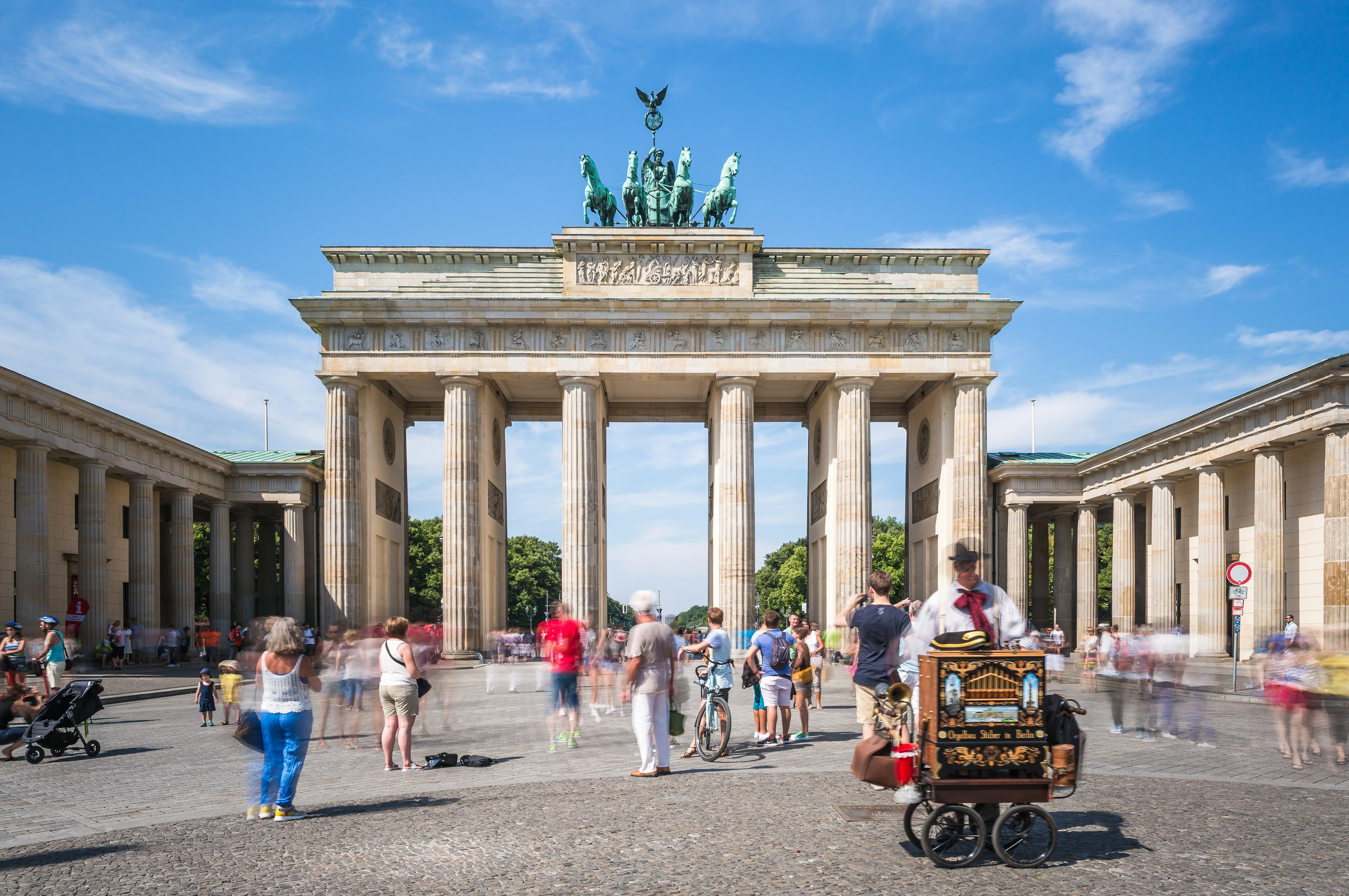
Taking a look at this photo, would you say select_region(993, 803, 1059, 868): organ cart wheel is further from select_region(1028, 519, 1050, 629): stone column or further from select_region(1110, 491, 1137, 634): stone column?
select_region(1028, 519, 1050, 629): stone column

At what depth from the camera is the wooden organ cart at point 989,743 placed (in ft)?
23.5

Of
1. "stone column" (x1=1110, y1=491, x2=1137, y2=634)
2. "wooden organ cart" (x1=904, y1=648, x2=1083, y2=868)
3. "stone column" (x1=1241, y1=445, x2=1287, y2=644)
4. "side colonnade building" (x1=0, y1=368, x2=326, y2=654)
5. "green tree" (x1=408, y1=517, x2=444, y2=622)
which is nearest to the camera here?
"wooden organ cart" (x1=904, y1=648, x2=1083, y2=868)

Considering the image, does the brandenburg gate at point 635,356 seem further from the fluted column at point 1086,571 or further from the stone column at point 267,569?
the stone column at point 267,569

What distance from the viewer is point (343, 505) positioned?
38844 millimetres

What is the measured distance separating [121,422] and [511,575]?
6332 cm

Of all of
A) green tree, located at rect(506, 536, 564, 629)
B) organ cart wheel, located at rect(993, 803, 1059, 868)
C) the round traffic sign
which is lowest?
green tree, located at rect(506, 536, 564, 629)

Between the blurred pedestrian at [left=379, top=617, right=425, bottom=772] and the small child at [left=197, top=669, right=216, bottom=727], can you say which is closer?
the blurred pedestrian at [left=379, top=617, right=425, bottom=772]

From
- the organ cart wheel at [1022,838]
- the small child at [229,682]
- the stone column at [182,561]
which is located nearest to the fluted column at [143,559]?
the stone column at [182,561]

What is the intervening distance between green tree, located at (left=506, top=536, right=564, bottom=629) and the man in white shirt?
8789 cm

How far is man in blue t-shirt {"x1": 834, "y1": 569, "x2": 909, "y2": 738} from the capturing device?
32.0 feet

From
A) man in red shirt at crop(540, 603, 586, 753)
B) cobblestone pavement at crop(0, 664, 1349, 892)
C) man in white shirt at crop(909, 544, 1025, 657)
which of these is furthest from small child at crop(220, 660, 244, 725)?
man in white shirt at crop(909, 544, 1025, 657)

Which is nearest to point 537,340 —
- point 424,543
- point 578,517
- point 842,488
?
point 578,517

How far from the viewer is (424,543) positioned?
80.3m

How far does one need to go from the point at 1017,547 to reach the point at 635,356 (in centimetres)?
1892
